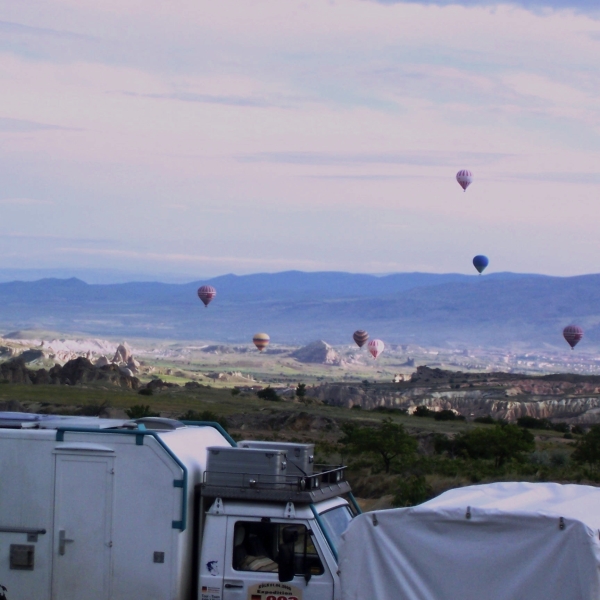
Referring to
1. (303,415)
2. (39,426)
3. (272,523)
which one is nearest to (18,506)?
(39,426)

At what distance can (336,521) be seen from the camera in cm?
938

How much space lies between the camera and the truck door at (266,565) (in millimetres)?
8758

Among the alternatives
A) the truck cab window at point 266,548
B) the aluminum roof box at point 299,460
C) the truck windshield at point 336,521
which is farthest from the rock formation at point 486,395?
the truck cab window at point 266,548

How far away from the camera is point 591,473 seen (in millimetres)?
25672

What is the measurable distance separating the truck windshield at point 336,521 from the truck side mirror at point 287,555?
49 centimetres

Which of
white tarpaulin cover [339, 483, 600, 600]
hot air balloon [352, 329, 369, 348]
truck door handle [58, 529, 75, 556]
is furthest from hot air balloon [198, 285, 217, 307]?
white tarpaulin cover [339, 483, 600, 600]

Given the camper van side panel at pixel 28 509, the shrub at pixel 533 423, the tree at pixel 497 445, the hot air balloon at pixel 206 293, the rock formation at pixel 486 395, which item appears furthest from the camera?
the hot air balloon at pixel 206 293

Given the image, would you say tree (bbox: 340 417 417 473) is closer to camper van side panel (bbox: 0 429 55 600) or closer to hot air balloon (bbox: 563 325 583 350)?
camper van side panel (bbox: 0 429 55 600)

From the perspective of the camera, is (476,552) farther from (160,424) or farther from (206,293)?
(206,293)

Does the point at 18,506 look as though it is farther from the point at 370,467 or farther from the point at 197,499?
the point at 370,467

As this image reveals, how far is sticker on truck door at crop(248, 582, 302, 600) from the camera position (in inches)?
345

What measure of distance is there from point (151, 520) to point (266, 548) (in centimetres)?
103

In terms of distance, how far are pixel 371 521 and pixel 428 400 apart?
7871 centimetres

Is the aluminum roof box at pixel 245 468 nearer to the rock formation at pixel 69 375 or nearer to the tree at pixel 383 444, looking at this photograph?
the tree at pixel 383 444
